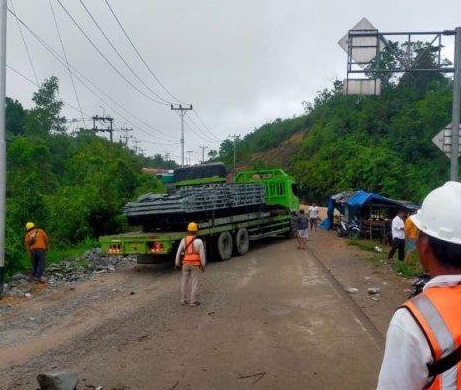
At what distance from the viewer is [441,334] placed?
163cm

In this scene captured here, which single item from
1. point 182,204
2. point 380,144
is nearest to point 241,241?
point 182,204

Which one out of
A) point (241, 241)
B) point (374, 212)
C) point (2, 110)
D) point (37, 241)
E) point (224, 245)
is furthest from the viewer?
point (374, 212)

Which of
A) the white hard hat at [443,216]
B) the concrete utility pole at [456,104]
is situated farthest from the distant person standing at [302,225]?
the white hard hat at [443,216]

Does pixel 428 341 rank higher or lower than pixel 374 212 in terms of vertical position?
higher

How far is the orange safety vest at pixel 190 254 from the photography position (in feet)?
32.8

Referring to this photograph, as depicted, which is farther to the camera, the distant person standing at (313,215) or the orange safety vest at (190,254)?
the distant person standing at (313,215)

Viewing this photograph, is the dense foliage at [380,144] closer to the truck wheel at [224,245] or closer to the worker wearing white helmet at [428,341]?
the truck wheel at [224,245]

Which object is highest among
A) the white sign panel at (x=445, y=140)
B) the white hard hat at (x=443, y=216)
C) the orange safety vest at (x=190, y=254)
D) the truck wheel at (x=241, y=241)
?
the white sign panel at (x=445, y=140)

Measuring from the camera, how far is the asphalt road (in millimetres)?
6035

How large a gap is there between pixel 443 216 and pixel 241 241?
1571cm

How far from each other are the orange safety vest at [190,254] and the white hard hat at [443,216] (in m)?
8.22

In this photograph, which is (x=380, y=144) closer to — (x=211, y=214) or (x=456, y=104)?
(x=211, y=214)

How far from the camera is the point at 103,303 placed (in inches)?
406

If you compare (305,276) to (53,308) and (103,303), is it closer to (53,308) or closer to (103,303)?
(103,303)
